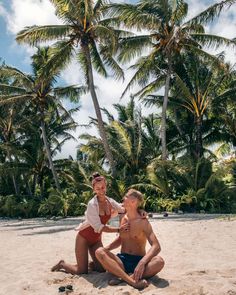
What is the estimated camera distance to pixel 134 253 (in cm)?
501

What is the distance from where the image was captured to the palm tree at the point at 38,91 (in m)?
23.5

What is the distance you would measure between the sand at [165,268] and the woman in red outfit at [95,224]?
0.53 feet

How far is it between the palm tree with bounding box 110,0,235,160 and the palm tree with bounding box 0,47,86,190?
497 centimetres

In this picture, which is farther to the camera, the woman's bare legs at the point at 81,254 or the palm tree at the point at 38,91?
the palm tree at the point at 38,91

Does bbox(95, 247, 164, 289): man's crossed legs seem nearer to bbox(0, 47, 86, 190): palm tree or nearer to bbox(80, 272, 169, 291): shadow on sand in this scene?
bbox(80, 272, 169, 291): shadow on sand

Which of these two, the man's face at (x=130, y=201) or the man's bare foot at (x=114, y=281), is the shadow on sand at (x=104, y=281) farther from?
the man's face at (x=130, y=201)

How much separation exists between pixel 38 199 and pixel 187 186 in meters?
11.1

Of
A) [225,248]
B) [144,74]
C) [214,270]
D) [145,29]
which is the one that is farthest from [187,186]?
[214,270]

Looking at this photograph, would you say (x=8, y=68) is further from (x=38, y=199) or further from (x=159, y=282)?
(x=159, y=282)

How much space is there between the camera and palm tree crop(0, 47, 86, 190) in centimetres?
2355

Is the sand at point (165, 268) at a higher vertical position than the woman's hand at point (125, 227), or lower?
lower

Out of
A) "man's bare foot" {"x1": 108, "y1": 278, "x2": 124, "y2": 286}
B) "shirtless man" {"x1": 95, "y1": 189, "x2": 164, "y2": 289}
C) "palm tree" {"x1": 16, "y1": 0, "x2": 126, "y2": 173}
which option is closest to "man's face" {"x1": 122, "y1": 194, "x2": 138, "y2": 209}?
"shirtless man" {"x1": 95, "y1": 189, "x2": 164, "y2": 289}

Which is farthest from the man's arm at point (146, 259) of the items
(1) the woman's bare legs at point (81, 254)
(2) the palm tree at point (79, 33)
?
(2) the palm tree at point (79, 33)

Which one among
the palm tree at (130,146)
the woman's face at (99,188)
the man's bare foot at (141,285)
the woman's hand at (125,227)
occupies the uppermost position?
the palm tree at (130,146)
